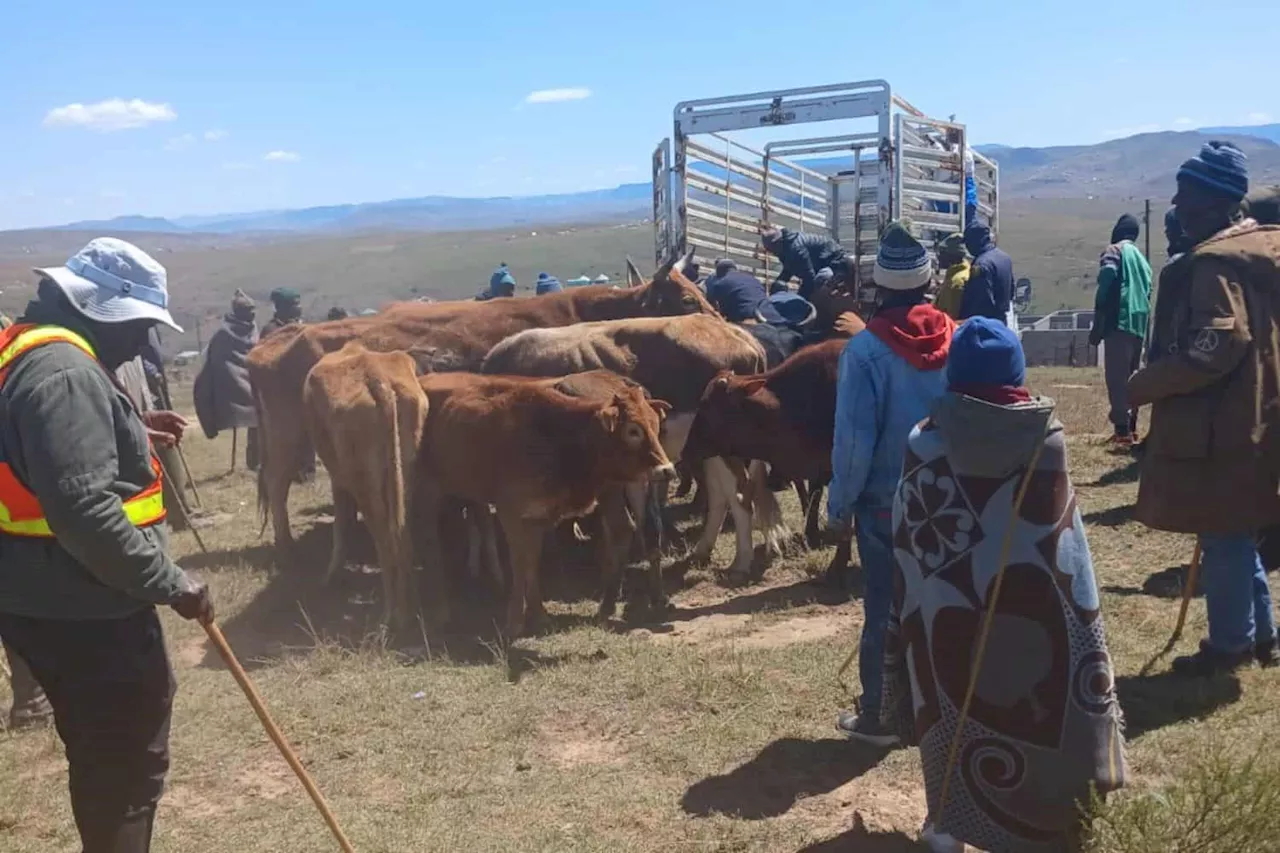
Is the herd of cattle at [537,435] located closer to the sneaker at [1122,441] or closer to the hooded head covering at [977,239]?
the hooded head covering at [977,239]

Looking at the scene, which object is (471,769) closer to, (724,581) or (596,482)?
(596,482)

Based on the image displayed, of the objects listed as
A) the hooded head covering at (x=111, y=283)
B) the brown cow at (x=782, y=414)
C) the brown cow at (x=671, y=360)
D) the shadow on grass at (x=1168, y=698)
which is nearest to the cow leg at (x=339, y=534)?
the brown cow at (x=671, y=360)

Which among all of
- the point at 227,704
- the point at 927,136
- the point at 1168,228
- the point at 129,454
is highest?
the point at 927,136

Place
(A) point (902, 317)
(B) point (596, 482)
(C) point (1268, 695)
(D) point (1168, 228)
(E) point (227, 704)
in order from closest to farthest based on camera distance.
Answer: (A) point (902, 317), (C) point (1268, 695), (E) point (227, 704), (B) point (596, 482), (D) point (1168, 228)

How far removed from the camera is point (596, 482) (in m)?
7.30

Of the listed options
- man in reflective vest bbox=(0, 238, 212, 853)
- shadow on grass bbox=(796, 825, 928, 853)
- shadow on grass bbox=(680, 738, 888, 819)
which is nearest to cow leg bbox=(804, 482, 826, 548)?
shadow on grass bbox=(680, 738, 888, 819)

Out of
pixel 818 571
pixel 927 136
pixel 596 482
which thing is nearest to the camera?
pixel 596 482

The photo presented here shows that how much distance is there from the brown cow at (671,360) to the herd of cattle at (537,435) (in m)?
0.01

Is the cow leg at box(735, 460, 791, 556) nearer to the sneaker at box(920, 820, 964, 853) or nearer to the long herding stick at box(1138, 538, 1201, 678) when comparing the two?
the long herding stick at box(1138, 538, 1201, 678)

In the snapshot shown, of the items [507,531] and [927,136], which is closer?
[507,531]

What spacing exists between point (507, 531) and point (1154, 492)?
152 inches

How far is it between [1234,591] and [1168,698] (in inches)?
23.8

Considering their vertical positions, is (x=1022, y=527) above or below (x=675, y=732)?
above

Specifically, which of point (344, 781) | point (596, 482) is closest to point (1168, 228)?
point (596, 482)
